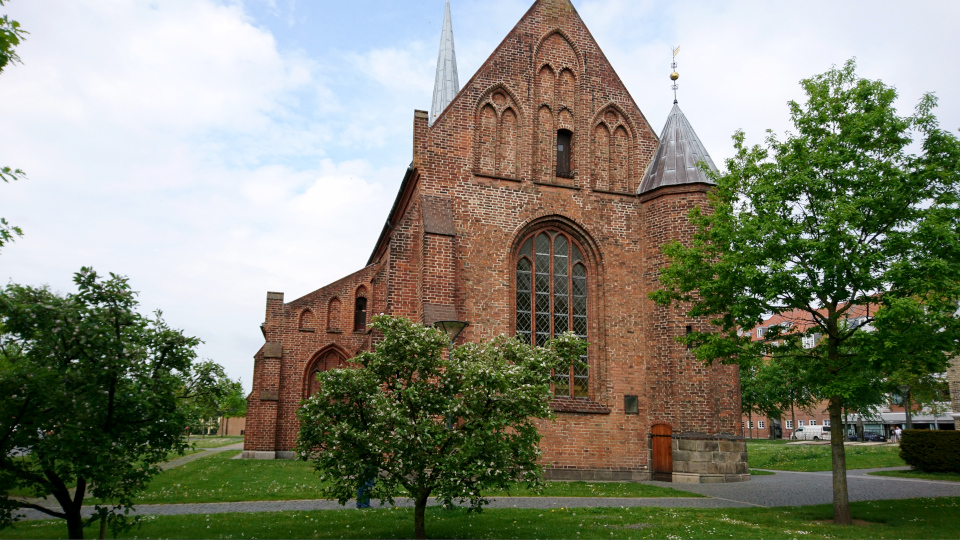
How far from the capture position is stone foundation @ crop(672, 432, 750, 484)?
675 inches

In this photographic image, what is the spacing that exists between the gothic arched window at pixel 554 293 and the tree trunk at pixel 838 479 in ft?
23.4

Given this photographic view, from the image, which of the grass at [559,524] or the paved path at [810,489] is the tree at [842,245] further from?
the paved path at [810,489]

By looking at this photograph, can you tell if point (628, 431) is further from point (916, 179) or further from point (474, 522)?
point (916, 179)

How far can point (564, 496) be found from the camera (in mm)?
14398

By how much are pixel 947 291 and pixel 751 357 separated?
3.36 metres

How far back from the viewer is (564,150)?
20.0 metres

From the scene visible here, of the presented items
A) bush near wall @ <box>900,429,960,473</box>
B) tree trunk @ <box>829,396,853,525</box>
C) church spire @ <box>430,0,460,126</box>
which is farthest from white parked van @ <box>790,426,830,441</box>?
tree trunk @ <box>829,396,853,525</box>

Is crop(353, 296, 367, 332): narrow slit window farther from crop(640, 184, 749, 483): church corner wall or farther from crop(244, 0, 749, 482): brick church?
crop(640, 184, 749, 483): church corner wall

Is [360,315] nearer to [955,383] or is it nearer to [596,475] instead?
[596,475]

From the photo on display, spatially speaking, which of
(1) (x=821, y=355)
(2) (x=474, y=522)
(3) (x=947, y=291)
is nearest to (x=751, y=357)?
(1) (x=821, y=355)

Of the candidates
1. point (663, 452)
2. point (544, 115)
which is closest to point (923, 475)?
point (663, 452)

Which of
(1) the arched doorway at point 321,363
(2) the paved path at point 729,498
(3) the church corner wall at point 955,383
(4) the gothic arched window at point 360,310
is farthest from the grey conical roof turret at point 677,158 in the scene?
(3) the church corner wall at point 955,383

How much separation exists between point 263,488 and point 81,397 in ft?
29.6

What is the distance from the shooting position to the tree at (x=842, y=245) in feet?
Result: 35.8
